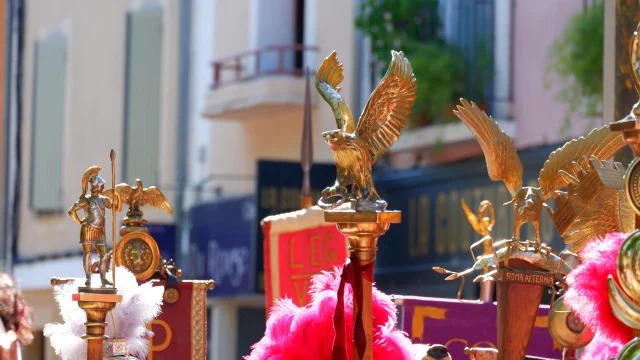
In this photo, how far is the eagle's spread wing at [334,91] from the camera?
2912 millimetres

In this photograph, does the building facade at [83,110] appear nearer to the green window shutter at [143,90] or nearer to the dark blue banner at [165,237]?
the green window shutter at [143,90]

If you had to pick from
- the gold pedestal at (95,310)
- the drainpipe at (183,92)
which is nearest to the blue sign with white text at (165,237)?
the drainpipe at (183,92)

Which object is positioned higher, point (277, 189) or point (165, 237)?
point (277, 189)

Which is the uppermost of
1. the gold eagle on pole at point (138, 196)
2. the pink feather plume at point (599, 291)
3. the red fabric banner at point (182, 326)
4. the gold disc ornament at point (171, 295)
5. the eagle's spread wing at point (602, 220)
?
the gold eagle on pole at point (138, 196)

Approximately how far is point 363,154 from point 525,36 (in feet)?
22.7

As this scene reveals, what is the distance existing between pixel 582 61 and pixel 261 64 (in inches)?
154

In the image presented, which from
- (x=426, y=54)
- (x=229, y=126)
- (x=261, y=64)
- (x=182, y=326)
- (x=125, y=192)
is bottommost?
(x=182, y=326)

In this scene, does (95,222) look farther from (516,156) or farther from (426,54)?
(426,54)

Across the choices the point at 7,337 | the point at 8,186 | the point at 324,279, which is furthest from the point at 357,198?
the point at 8,186

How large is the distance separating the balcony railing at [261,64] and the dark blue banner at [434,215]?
1594 mm

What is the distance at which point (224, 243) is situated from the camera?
1189 centimetres

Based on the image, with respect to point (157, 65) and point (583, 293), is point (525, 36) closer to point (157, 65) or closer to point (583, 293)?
point (157, 65)

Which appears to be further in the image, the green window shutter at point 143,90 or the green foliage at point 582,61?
the green window shutter at point 143,90

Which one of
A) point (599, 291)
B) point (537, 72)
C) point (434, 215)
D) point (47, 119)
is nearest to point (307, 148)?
point (599, 291)
